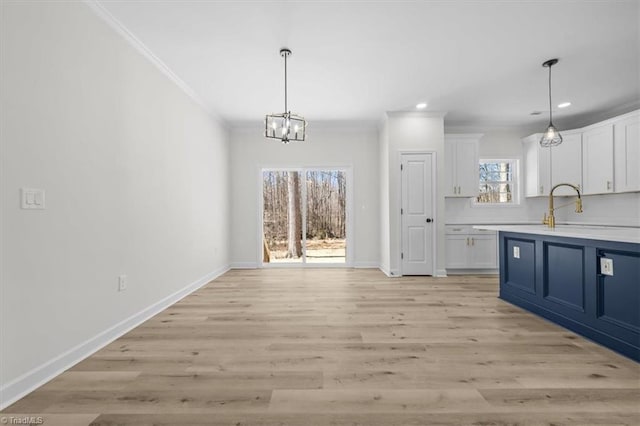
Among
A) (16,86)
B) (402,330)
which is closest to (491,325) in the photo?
(402,330)

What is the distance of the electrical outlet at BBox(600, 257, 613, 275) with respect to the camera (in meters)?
2.31

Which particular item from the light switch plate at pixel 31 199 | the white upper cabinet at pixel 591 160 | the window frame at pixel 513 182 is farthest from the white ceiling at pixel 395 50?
the light switch plate at pixel 31 199

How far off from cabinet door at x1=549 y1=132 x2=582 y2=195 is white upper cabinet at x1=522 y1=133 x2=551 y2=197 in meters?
0.09

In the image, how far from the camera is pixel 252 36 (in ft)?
9.30

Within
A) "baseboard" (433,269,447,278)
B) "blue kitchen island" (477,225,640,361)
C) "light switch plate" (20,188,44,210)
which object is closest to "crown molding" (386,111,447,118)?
"blue kitchen island" (477,225,640,361)

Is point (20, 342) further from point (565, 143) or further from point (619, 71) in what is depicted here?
point (565, 143)

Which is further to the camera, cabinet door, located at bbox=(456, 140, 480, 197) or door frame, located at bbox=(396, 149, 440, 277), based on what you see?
cabinet door, located at bbox=(456, 140, 480, 197)

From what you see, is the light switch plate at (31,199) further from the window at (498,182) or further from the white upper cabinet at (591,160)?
the white upper cabinet at (591,160)

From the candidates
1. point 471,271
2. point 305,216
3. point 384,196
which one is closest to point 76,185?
point 305,216

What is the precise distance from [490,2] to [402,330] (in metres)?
2.99

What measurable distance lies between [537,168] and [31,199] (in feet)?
22.7

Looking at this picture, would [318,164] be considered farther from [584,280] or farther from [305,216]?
[584,280]

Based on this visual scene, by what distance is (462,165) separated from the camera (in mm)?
5285

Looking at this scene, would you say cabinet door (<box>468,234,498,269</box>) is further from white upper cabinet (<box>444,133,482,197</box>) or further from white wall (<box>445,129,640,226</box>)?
white upper cabinet (<box>444,133,482,197</box>)
